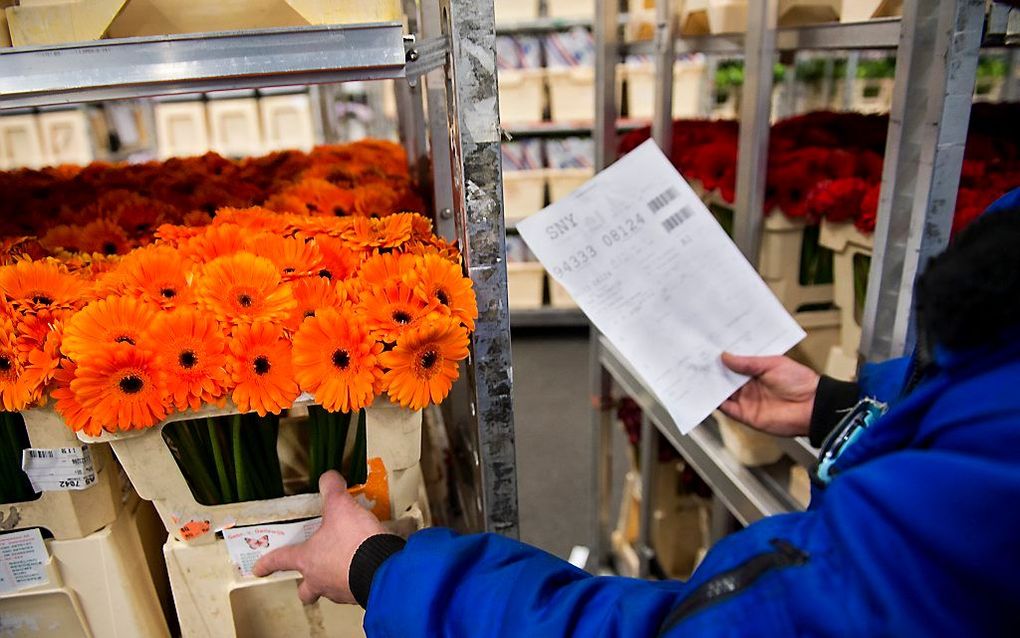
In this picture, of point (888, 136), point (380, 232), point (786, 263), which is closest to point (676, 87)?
point (786, 263)

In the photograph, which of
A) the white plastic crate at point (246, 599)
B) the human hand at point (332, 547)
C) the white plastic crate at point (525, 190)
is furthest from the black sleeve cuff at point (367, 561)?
the white plastic crate at point (525, 190)

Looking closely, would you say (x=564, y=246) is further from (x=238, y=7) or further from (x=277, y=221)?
(x=238, y=7)

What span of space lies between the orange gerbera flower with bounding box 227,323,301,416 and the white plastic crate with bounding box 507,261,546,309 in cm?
344

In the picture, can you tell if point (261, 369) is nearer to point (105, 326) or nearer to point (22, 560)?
point (105, 326)

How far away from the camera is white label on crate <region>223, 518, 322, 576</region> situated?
76 centimetres

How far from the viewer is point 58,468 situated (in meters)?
0.73

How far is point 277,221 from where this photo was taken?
32.2 inches

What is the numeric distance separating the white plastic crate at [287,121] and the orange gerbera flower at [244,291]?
310 cm

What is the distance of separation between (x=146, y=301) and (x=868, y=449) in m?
0.64

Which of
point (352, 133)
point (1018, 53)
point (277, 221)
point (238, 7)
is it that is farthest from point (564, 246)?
point (352, 133)

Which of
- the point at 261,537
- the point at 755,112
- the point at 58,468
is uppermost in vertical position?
the point at 755,112

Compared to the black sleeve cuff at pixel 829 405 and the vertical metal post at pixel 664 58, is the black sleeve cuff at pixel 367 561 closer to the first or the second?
the black sleeve cuff at pixel 829 405

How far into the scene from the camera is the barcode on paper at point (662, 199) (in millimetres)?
904

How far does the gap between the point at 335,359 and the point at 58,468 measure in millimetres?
352
